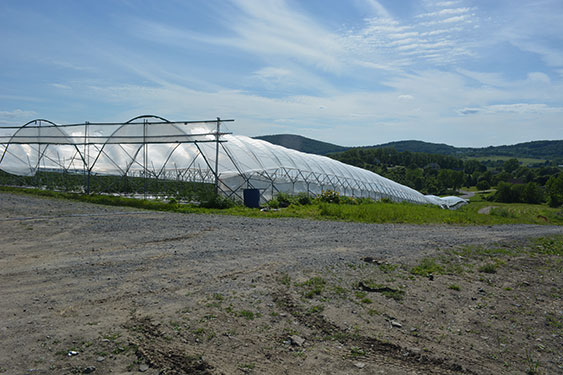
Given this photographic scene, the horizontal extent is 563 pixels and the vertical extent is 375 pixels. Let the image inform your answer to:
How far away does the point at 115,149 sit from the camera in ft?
102

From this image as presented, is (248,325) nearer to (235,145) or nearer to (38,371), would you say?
(38,371)

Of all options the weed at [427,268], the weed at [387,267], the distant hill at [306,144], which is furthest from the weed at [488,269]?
the distant hill at [306,144]

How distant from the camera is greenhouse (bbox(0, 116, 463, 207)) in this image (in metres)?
25.5

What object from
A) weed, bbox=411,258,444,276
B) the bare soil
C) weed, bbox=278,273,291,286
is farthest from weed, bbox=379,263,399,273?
weed, bbox=278,273,291,286

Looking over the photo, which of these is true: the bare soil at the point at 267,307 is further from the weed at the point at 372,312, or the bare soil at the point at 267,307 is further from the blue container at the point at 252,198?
the blue container at the point at 252,198

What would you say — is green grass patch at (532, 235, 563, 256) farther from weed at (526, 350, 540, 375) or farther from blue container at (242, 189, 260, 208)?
blue container at (242, 189, 260, 208)

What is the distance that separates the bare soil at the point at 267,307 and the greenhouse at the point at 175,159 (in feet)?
44.7

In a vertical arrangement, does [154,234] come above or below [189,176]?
below

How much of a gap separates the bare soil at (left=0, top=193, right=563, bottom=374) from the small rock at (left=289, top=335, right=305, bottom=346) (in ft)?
0.08

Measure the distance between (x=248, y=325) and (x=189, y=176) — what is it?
24.7 metres

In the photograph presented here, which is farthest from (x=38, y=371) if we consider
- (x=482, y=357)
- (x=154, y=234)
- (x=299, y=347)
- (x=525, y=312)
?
(x=154, y=234)

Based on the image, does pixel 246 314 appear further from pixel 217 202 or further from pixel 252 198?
pixel 252 198

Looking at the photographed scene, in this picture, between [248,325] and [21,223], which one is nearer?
[248,325]

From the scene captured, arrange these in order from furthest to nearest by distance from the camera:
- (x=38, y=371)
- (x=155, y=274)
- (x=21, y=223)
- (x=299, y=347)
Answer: (x=21, y=223) < (x=155, y=274) < (x=299, y=347) < (x=38, y=371)
